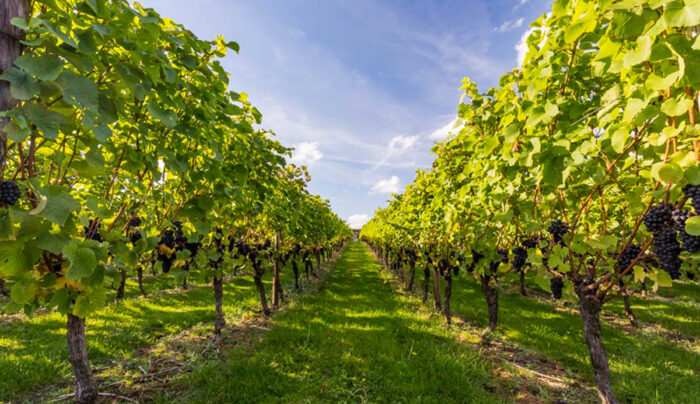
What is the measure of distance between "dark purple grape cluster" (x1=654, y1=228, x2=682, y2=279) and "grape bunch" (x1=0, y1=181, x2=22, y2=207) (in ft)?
12.9

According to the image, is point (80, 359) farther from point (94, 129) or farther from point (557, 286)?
point (557, 286)

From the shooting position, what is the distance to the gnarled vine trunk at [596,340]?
3176mm

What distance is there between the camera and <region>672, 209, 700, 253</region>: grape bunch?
5.53 ft

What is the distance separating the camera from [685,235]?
1.72m

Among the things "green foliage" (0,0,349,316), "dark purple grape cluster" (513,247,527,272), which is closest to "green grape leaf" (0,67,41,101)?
"green foliage" (0,0,349,316)

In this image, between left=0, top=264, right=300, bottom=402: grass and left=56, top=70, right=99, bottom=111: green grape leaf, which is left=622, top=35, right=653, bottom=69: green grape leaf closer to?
left=56, top=70, right=99, bottom=111: green grape leaf

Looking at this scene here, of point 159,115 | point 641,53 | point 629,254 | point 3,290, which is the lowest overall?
point 3,290

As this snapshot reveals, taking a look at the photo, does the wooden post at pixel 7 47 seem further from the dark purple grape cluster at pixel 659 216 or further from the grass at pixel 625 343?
the grass at pixel 625 343

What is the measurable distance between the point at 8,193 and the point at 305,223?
996 cm

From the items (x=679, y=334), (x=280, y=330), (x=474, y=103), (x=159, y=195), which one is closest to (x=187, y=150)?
(x=159, y=195)

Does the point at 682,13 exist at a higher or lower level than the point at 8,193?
higher

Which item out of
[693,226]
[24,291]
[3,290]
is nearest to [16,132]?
[24,291]

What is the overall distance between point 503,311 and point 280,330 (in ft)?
24.0

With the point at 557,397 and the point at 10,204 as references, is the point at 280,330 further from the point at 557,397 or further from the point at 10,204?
the point at 10,204
